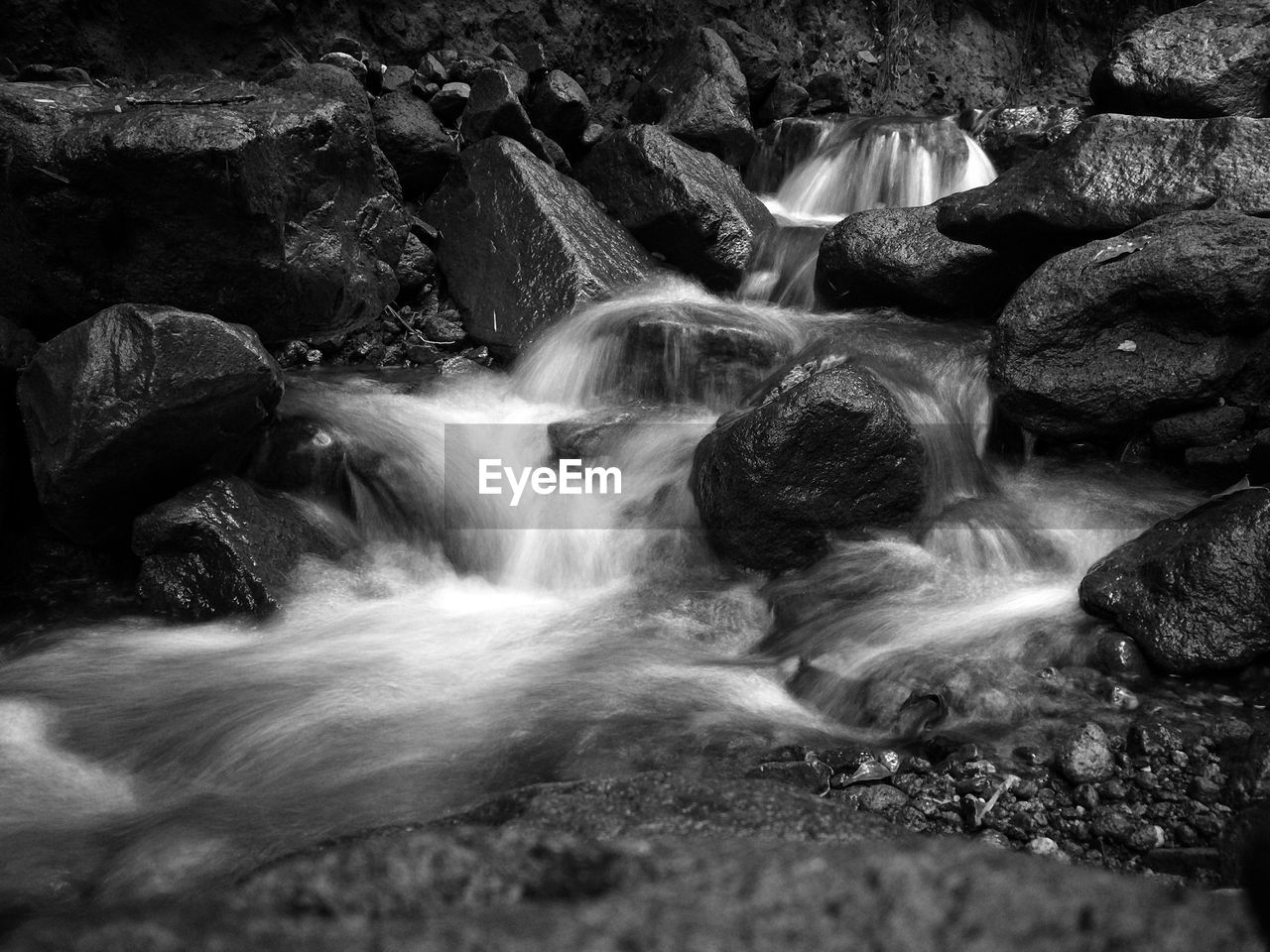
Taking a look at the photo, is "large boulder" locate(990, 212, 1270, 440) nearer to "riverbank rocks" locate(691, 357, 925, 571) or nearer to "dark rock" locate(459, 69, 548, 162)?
"riverbank rocks" locate(691, 357, 925, 571)

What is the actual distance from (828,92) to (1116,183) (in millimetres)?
5974

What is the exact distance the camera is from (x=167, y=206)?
20.7 ft

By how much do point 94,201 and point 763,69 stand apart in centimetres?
743

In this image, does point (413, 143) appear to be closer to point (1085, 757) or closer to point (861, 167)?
point (861, 167)

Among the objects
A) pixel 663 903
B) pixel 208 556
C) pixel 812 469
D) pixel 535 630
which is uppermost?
pixel 663 903

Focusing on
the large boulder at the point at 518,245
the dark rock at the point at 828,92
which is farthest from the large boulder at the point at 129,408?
the dark rock at the point at 828,92

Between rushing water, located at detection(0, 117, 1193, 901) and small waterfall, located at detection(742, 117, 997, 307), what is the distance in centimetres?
284

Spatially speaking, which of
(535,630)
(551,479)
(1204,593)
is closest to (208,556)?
(535,630)

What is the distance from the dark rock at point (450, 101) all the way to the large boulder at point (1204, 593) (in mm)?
7163

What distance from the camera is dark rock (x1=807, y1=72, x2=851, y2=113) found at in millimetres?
11898

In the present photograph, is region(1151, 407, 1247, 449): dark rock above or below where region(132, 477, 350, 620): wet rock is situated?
above

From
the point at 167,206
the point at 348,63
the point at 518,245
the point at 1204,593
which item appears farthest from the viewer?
the point at 348,63

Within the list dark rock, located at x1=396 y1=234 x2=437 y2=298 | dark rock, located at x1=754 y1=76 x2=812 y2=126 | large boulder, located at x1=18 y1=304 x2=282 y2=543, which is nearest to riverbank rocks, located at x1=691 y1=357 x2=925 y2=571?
large boulder, located at x1=18 y1=304 x2=282 y2=543

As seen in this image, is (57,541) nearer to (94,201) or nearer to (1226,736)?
(94,201)
